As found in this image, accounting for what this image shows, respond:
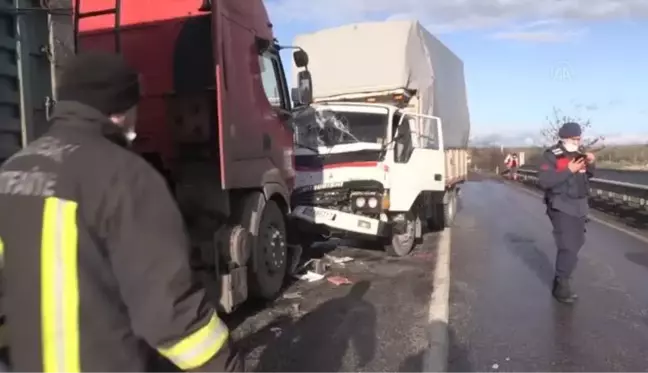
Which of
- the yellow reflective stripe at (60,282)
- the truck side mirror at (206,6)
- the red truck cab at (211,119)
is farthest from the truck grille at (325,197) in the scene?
the yellow reflective stripe at (60,282)

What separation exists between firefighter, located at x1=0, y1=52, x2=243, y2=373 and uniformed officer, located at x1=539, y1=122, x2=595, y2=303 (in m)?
5.58

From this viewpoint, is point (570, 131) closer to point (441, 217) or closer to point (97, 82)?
point (97, 82)

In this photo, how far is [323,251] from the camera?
1079 centimetres

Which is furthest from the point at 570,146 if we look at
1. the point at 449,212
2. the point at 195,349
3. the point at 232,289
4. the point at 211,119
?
the point at 449,212

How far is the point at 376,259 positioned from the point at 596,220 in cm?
768

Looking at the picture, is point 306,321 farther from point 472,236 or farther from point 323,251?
point 472,236

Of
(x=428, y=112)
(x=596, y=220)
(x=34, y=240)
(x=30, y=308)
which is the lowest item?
(x=596, y=220)

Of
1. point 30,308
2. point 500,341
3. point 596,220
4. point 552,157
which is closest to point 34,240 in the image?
point 30,308

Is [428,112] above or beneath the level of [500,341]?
above

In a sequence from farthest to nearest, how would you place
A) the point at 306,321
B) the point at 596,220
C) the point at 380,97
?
the point at 596,220, the point at 380,97, the point at 306,321

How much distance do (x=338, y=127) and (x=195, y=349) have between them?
8.17m

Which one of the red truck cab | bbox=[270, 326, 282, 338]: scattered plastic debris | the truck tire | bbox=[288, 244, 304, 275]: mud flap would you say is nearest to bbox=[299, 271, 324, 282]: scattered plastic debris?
bbox=[288, 244, 304, 275]: mud flap

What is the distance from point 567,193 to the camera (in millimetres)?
6898

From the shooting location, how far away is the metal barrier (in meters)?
14.8
